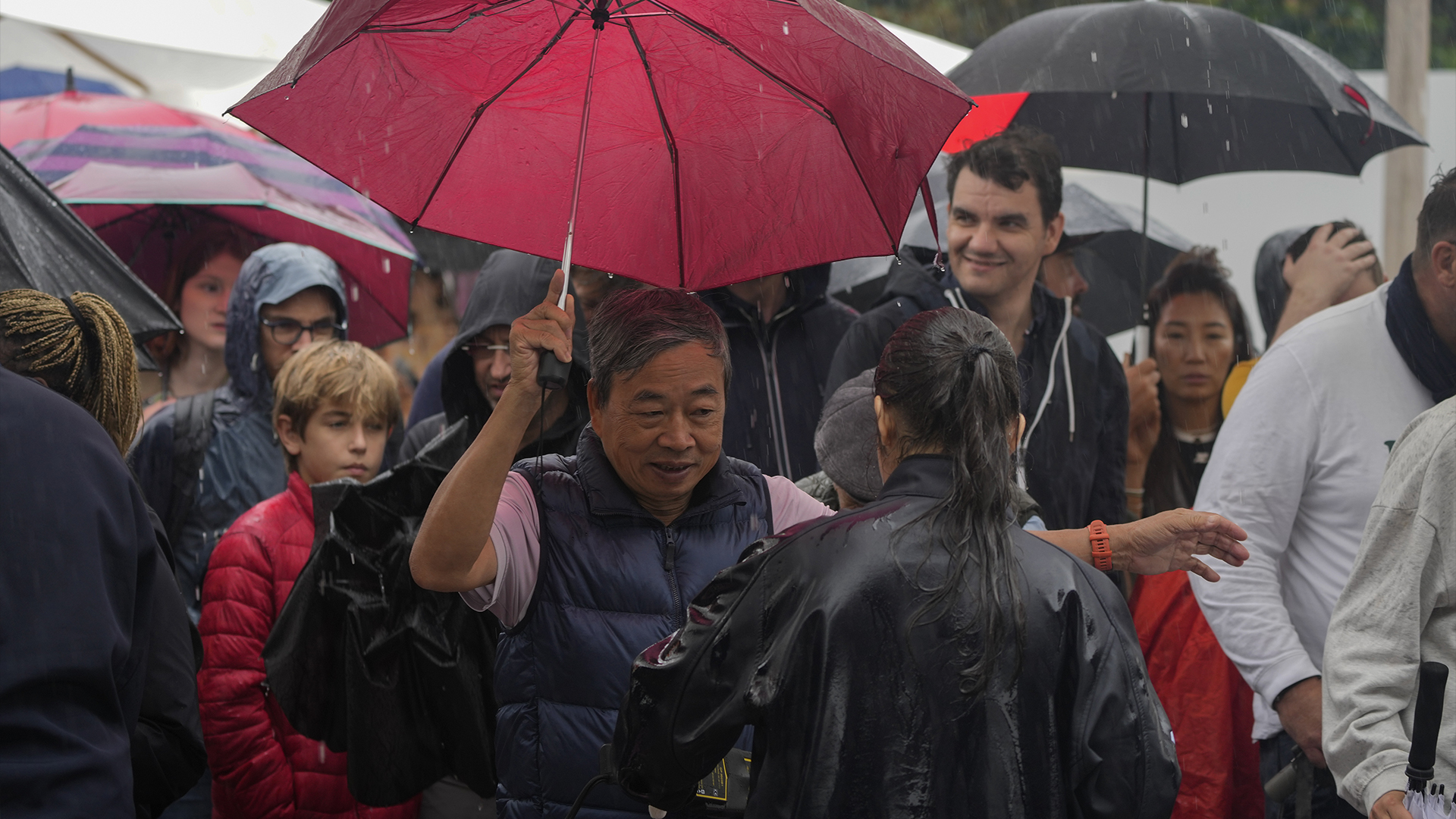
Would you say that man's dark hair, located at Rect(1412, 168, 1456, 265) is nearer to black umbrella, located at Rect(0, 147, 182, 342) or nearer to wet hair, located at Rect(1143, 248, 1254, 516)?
wet hair, located at Rect(1143, 248, 1254, 516)

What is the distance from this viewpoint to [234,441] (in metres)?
4.62

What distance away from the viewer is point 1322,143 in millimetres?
5531

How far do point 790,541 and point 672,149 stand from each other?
116 centimetres

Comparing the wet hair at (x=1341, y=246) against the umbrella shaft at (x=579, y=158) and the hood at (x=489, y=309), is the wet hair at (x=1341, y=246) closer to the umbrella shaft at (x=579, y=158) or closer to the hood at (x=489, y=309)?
the hood at (x=489, y=309)

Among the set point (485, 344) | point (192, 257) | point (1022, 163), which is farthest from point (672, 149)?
point (192, 257)

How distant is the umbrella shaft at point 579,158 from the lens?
2736 millimetres

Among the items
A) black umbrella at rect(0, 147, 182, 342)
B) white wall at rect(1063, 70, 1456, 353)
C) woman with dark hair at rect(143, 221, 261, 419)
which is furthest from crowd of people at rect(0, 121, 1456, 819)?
white wall at rect(1063, 70, 1456, 353)

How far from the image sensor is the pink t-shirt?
263cm

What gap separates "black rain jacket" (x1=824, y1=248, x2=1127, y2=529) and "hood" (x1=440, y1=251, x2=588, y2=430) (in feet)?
3.19

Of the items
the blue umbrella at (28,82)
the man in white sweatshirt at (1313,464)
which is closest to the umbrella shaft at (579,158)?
the man in white sweatshirt at (1313,464)

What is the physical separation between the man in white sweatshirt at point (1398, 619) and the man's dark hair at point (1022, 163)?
1727 mm

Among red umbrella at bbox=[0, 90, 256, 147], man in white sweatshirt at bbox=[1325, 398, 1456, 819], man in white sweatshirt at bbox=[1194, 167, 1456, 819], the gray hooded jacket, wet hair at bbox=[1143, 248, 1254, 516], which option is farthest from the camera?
red umbrella at bbox=[0, 90, 256, 147]

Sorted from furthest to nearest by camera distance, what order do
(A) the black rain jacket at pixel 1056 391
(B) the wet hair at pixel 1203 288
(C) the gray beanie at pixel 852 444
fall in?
(B) the wet hair at pixel 1203 288 → (A) the black rain jacket at pixel 1056 391 → (C) the gray beanie at pixel 852 444

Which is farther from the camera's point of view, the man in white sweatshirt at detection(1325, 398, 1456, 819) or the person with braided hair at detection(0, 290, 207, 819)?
the man in white sweatshirt at detection(1325, 398, 1456, 819)
